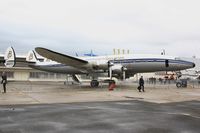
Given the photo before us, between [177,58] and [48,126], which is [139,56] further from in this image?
[48,126]

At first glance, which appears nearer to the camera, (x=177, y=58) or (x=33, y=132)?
(x=33, y=132)

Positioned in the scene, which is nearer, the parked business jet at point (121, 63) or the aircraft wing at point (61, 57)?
the aircraft wing at point (61, 57)

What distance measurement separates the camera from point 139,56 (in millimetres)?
33281

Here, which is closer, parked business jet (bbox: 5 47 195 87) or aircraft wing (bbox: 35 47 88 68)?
aircraft wing (bbox: 35 47 88 68)

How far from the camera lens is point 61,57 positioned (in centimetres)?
3186

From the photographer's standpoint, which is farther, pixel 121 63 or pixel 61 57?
pixel 121 63

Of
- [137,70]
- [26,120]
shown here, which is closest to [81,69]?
[137,70]

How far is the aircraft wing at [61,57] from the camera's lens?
30648 millimetres

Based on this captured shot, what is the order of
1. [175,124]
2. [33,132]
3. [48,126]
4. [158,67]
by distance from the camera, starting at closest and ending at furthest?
[33,132], [48,126], [175,124], [158,67]

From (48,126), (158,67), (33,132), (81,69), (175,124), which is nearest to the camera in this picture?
(33,132)

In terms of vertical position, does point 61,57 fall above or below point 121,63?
above

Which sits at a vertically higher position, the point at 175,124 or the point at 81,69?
the point at 81,69

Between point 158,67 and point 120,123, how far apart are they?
2306 centimetres

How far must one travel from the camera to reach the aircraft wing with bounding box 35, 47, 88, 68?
3065 cm
